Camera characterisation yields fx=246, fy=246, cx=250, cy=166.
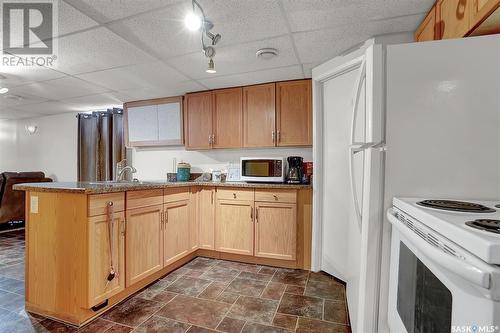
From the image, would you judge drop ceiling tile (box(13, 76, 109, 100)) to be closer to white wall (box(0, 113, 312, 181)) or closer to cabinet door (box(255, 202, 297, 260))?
white wall (box(0, 113, 312, 181))

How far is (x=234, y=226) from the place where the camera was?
286 centimetres

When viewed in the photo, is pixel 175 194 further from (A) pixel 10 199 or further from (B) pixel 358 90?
(A) pixel 10 199

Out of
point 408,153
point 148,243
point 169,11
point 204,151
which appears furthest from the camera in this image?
point 204,151

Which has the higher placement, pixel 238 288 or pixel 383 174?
pixel 383 174

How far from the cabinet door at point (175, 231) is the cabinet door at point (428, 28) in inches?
101

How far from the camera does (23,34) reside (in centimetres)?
194

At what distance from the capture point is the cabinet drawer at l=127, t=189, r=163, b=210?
204 cm

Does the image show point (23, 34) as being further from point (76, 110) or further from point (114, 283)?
point (76, 110)

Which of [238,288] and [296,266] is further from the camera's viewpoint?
[296,266]

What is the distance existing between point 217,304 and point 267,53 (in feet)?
7.23

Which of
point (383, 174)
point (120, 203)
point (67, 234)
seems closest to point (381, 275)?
point (383, 174)

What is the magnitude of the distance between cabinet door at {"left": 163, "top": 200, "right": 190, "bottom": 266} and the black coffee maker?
1.24 metres

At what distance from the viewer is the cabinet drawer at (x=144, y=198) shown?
2.04 m

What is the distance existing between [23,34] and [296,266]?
3.23 meters
